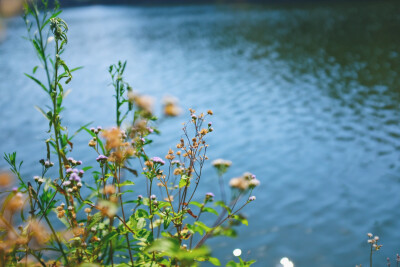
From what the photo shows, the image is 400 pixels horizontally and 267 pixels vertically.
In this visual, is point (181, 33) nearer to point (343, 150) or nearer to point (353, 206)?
point (343, 150)

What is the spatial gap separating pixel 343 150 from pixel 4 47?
2911 centimetres

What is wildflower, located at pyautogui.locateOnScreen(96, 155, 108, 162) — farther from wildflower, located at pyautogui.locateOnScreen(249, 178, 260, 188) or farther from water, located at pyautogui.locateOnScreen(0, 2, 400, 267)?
water, located at pyautogui.locateOnScreen(0, 2, 400, 267)

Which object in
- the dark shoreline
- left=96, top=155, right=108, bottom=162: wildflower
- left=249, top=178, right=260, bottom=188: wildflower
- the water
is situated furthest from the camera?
the dark shoreline

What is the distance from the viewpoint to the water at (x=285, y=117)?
5.65 m

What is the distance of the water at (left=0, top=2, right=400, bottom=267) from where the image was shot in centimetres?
565

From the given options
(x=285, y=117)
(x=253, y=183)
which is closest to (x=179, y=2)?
(x=285, y=117)

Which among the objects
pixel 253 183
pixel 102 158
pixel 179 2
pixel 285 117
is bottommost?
pixel 253 183

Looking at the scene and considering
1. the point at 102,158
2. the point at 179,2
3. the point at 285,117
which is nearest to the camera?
the point at 102,158

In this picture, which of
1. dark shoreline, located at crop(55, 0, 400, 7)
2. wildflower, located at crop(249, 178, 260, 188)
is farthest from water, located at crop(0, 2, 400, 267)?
dark shoreline, located at crop(55, 0, 400, 7)

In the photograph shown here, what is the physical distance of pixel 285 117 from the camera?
1052 cm

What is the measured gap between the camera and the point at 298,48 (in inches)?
806

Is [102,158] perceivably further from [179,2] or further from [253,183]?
[179,2]

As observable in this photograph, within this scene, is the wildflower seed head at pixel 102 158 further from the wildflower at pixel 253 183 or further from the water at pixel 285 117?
the water at pixel 285 117

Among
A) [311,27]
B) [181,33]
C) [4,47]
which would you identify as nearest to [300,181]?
[311,27]
